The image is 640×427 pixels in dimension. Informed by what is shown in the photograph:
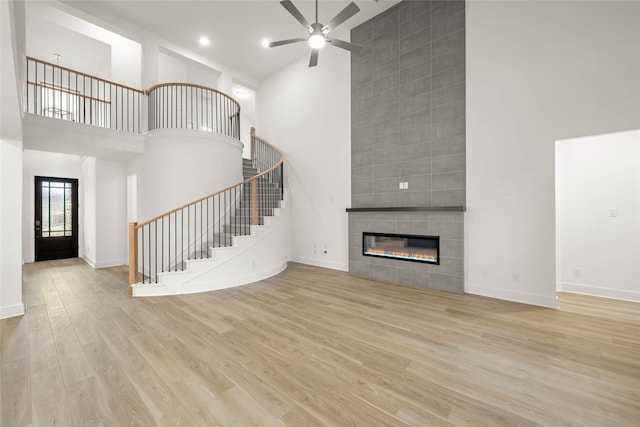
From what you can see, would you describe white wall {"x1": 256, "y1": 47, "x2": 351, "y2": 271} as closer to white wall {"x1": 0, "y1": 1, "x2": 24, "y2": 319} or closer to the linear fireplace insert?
the linear fireplace insert

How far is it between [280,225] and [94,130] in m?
3.99

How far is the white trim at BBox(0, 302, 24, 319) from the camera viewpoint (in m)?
3.21

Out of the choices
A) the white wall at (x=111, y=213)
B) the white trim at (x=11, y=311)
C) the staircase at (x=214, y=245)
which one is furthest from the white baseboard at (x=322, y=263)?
the white trim at (x=11, y=311)

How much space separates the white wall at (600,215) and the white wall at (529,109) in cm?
64

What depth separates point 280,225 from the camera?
5559mm

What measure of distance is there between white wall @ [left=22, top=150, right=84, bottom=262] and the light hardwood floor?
461 cm

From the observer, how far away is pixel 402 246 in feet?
15.9

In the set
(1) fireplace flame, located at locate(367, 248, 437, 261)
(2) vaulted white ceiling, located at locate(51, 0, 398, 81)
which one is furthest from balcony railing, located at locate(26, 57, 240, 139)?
(1) fireplace flame, located at locate(367, 248, 437, 261)

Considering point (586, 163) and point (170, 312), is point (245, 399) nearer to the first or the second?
point (170, 312)

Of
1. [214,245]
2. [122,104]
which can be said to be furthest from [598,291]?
[122,104]

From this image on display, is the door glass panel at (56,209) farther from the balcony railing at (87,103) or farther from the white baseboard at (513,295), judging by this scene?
the white baseboard at (513,295)

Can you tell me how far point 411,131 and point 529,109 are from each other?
1.67 m

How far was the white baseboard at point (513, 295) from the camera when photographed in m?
3.53

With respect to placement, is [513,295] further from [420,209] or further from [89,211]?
[89,211]
